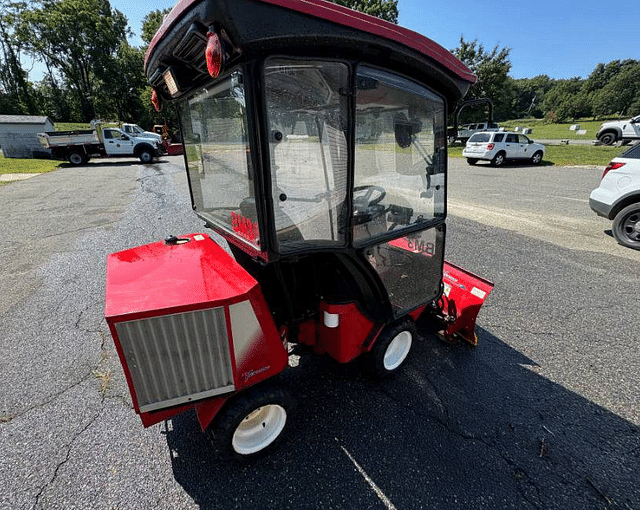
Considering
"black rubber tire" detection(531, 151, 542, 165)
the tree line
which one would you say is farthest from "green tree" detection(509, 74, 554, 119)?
"black rubber tire" detection(531, 151, 542, 165)

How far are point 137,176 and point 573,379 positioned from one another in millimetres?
15862

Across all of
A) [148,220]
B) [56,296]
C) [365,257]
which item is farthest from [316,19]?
[148,220]

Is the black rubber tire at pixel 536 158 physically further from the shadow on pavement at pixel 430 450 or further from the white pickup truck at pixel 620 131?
the shadow on pavement at pixel 430 450

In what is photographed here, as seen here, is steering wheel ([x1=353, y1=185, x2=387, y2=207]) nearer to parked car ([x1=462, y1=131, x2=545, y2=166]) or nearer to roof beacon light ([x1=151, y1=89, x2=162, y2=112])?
roof beacon light ([x1=151, y1=89, x2=162, y2=112])

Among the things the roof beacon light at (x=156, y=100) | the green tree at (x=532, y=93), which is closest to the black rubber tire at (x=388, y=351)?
the roof beacon light at (x=156, y=100)

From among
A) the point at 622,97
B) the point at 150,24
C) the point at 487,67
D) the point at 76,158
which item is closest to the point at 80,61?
the point at 150,24

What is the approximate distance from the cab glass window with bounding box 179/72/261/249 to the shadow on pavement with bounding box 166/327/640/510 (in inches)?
56.7

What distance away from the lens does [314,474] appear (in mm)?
1953

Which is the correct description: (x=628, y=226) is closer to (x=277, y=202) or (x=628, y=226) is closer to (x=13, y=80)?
(x=277, y=202)

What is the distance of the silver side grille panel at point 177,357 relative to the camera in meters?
1.53

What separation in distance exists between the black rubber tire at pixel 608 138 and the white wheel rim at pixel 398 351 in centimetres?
2755

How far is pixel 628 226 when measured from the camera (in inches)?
216

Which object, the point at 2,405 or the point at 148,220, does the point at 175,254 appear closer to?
the point at 2,405

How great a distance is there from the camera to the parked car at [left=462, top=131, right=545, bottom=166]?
15.4m
